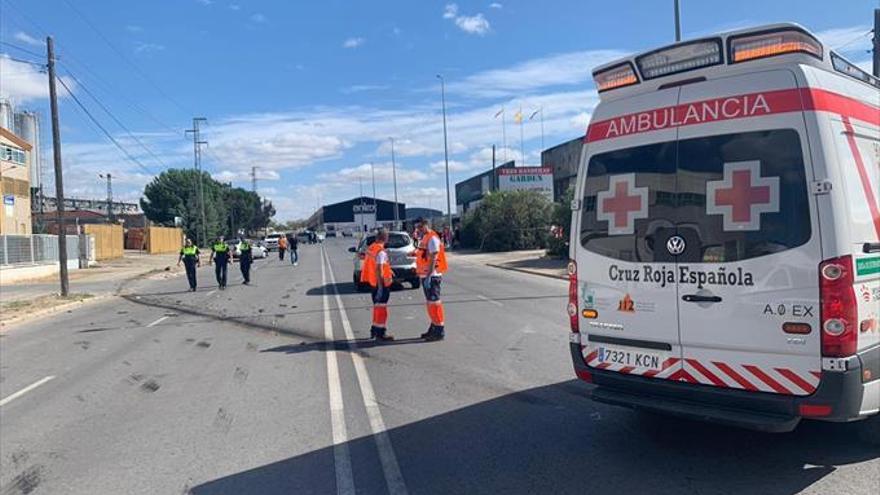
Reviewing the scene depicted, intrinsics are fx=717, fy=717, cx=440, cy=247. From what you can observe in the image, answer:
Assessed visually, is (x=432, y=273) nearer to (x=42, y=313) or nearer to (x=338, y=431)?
(x=338, y=431)

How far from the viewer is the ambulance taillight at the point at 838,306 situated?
422 cm

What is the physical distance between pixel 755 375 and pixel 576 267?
160cm

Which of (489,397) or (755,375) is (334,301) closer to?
(489,397)

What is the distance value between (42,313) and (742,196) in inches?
699

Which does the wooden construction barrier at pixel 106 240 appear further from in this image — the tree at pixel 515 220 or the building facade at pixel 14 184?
the tree at pixel 515 220

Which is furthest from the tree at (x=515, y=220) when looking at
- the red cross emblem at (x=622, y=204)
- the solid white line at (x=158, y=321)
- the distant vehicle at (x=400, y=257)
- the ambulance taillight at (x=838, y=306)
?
the ambulance taillight at (x=838, y=306)

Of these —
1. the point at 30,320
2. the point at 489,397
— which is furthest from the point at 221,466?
the point at 30,320

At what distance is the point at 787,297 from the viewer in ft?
14.5

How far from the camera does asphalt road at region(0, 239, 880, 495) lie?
485 centimetres

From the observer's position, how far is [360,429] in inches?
241

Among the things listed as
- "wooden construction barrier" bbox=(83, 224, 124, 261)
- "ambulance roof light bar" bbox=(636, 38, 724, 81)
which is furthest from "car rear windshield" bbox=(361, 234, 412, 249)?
"wooden construction barrier" bbox=(83, 224, 124, 261)

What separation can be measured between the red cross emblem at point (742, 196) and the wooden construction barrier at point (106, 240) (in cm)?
4864

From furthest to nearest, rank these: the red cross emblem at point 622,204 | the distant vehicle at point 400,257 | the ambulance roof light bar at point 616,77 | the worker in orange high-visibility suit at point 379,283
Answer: the distant vehicle at point 400,257
the worker in orange high-visibility suit at point 379,283
the ambulance roof light bar at point 616,77
the red cross emblem at point 622,204

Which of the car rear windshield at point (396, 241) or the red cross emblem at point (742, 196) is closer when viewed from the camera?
the red cross emblem at point (742, 196)
